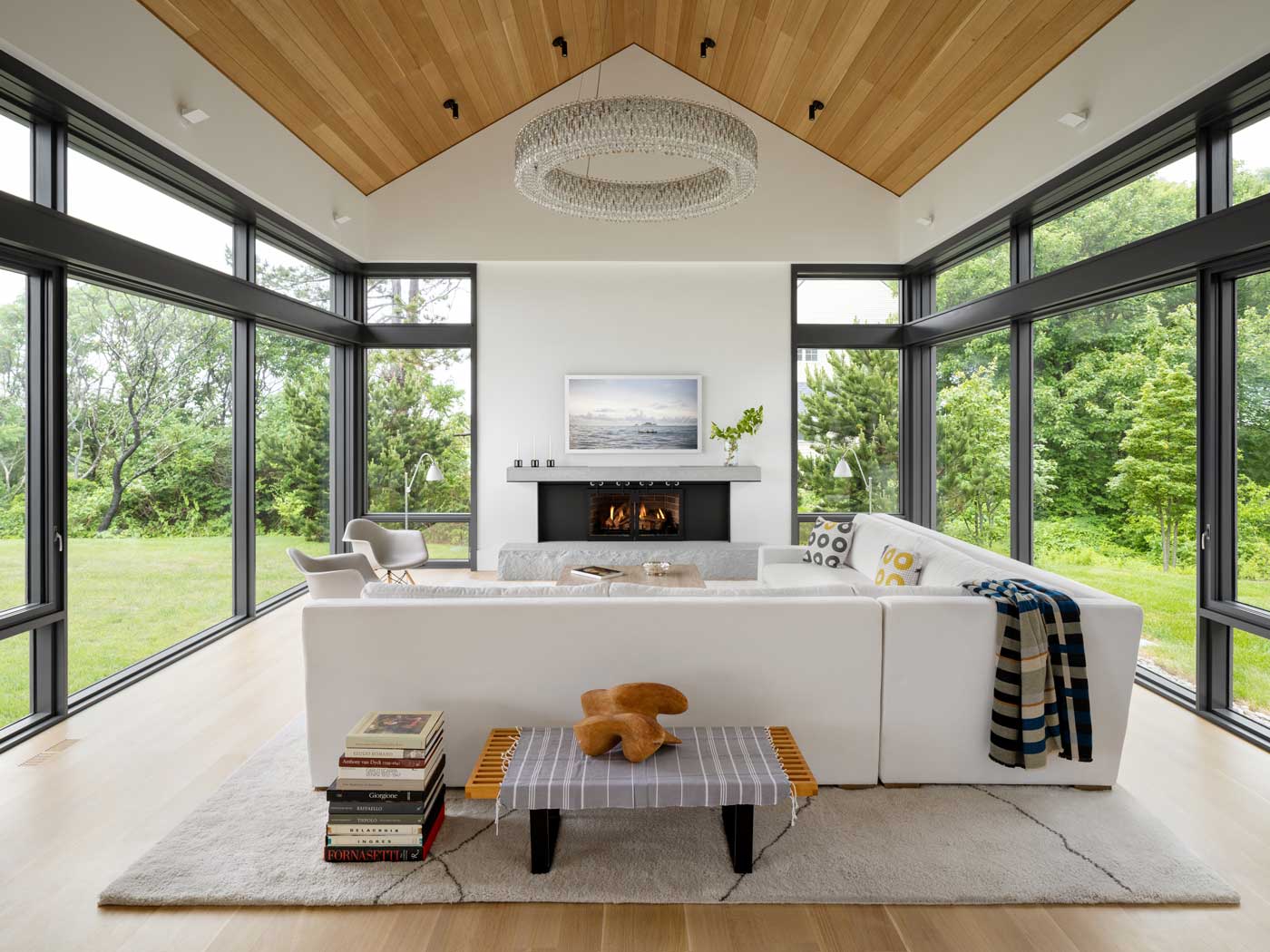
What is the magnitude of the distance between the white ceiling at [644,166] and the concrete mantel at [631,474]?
2.04 meters

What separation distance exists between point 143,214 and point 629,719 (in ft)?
13.1

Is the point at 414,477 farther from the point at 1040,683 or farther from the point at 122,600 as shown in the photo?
the point at 1040,683

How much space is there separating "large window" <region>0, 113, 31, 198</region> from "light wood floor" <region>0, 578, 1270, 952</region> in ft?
8.15

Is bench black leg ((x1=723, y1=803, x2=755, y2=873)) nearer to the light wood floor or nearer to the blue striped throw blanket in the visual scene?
the light wood floor

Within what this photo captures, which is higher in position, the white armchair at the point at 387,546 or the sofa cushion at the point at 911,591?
the sofa cushion at the point at 911,591

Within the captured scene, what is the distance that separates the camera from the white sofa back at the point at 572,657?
8.99 feet

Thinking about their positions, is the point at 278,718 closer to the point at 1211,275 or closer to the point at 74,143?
the point at 74,143

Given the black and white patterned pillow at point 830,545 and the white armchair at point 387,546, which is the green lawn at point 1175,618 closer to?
the black and white patterned pillow at point 830,545

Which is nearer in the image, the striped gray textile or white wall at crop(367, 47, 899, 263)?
the striped gray textile

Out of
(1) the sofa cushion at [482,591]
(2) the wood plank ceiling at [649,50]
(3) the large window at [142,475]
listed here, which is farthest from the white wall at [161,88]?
(1) the sofa cushion at [482,591]

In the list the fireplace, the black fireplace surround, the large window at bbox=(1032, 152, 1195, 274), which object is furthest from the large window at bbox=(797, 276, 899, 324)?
the fireplace

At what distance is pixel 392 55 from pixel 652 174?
277cm

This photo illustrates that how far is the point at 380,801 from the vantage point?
236 cm

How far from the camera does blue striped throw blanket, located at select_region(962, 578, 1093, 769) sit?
2676 mm
